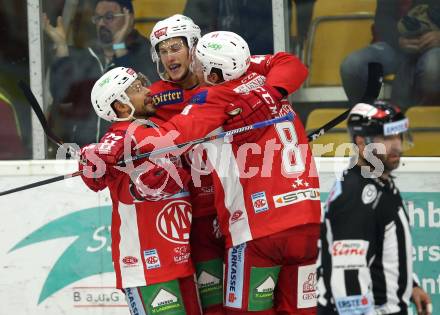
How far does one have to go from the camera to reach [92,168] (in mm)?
4906

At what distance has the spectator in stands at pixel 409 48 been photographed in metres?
5.81

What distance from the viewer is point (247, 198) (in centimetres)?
497

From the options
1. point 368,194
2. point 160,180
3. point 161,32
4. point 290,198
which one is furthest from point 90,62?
point 368,194

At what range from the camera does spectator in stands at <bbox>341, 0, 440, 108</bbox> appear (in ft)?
19.1

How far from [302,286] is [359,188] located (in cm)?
110

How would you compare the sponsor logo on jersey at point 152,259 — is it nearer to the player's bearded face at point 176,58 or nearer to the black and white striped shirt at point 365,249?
the player's bearded face at point 176,58

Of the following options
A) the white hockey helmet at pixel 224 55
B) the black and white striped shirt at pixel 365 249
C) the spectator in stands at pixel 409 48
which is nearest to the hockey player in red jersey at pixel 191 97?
the white hockey helmet at pixel 224 55

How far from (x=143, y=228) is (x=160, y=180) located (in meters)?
0.32

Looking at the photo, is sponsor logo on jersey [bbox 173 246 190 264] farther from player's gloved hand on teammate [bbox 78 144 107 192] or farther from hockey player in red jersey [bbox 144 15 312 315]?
player's gloved hand on teammate [bbox 78 144 107 192]

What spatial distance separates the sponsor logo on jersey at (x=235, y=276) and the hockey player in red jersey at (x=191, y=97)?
0.80 feet

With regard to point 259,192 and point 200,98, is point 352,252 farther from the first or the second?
point 200,98

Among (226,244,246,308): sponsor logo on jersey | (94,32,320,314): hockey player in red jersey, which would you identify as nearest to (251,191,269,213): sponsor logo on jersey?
(94,32,320,314): hockey player in red jersey

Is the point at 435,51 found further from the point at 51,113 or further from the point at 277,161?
the point at 51,113

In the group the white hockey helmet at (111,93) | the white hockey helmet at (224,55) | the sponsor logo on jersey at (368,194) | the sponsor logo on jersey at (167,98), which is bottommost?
the sponsor logo on jersey at (368,194)
